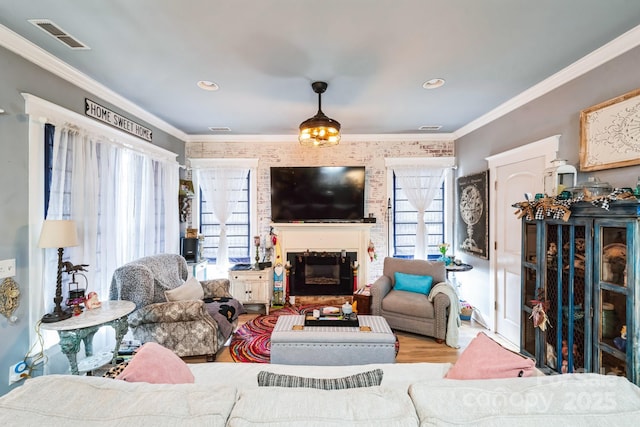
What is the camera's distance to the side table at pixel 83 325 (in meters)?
2.12

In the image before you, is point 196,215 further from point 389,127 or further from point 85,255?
point 389,127

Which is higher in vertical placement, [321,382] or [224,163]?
[224,163]

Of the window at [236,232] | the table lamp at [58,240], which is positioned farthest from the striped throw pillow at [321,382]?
the window at [236,232]

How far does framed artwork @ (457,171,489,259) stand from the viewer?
3.83m

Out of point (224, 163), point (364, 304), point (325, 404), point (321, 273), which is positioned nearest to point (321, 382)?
point (325, 404)

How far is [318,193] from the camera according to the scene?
4.60 m

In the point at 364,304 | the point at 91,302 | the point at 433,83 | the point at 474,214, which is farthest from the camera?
the point at 474,214

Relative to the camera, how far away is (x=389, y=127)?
14.0 ft

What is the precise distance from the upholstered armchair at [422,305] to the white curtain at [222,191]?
2737mm

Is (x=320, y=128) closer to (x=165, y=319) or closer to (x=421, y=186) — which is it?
(x=165, y=319)

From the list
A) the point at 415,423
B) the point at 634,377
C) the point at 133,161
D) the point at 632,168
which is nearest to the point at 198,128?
the point at 133,161

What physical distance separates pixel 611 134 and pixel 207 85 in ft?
11.8

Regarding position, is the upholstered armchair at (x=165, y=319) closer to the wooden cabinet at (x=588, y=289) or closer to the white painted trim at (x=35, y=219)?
the white painted trim at (x=35, y=219)

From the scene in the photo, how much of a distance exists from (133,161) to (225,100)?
56.0 inches
